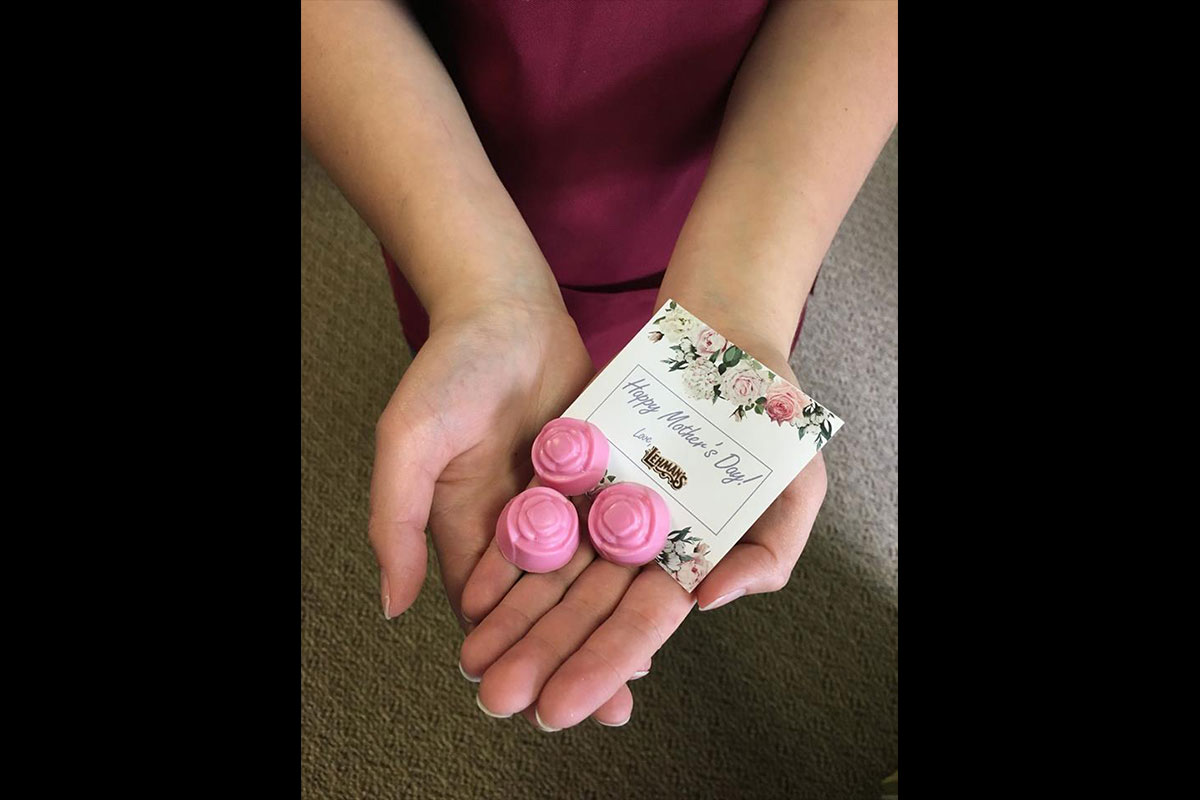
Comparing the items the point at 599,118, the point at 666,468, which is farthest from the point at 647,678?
the point at 599,118

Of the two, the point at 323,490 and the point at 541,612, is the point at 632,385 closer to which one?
the point at 541,612

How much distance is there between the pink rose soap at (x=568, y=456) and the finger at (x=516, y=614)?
0.21 ft

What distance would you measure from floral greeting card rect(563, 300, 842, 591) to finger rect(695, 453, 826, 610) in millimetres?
11

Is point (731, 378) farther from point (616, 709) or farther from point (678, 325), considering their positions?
point (616, 709)

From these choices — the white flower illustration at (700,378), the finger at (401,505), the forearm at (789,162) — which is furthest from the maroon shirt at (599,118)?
the finger at (401,505)

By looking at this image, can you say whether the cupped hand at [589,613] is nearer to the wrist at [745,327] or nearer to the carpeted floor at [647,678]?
the wrist at [745,327]

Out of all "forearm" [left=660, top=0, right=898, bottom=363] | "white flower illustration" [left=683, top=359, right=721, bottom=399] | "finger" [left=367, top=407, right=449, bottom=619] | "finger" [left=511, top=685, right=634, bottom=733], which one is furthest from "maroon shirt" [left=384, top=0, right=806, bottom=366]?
"finger" [left=511, top=685, right=634, bottom=733]

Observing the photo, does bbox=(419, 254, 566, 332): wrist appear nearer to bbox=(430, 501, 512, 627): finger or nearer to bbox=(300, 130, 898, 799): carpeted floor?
bbox=(430, 501, 512, 627): finger

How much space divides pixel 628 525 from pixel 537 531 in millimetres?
82

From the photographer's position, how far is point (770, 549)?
2.35 ft

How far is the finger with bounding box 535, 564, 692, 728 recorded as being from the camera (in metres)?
0.63

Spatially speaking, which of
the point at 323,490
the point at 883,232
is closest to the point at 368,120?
the point at 323,490

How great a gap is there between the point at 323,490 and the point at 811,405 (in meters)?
0.99

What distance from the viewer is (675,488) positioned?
793 mm
